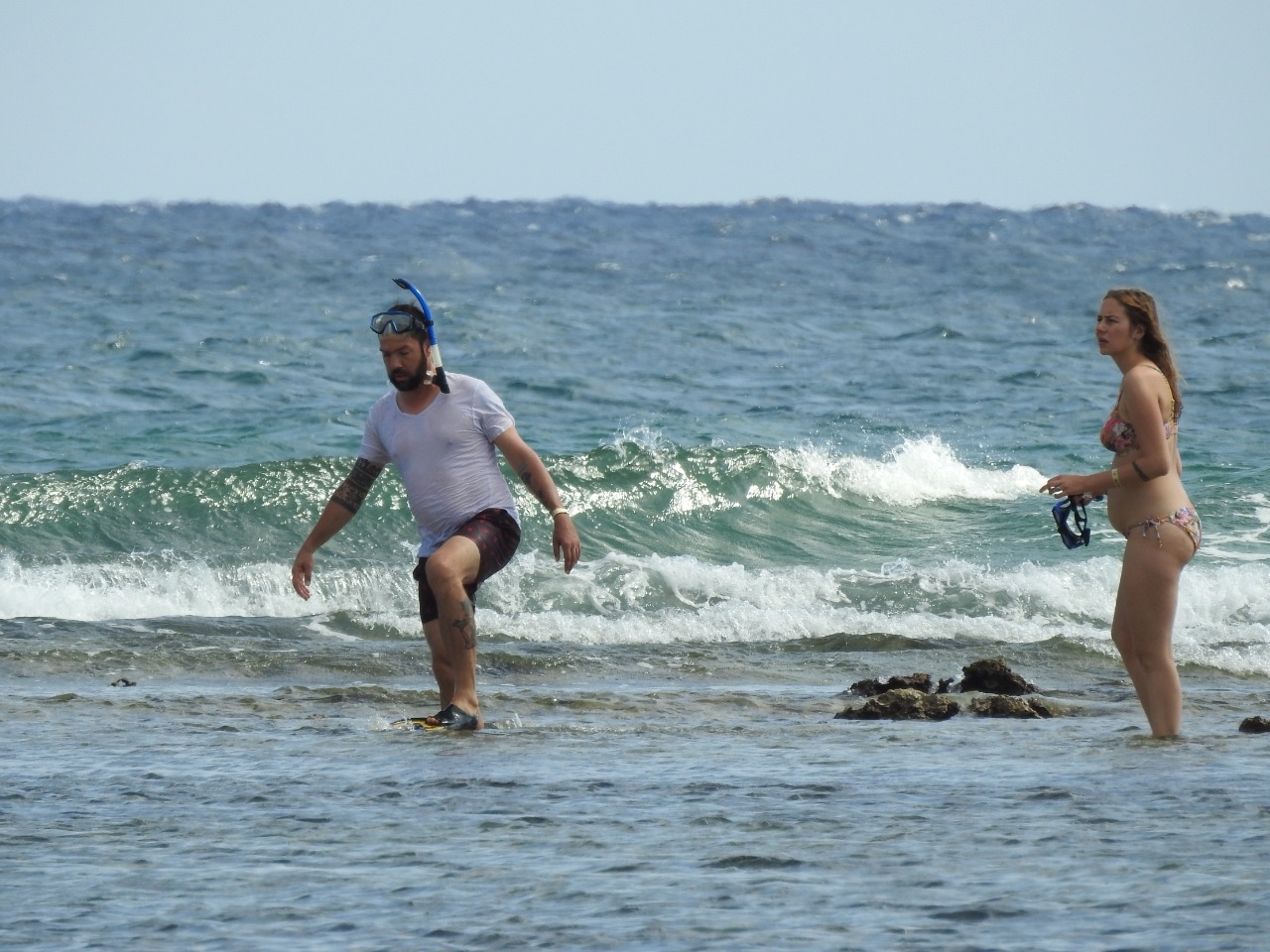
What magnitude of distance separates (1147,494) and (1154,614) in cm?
41

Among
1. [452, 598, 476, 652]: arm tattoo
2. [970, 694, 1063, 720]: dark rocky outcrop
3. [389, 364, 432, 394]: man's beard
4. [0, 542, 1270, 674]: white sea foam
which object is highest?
[389, 364, 432, 394]: man's beard

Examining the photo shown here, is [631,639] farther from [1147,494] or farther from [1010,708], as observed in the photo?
[1147,494]

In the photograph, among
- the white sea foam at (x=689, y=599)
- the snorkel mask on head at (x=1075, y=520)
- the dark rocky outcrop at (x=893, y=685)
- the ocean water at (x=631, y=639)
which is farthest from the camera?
the white sea foam at (x=689, y=599)

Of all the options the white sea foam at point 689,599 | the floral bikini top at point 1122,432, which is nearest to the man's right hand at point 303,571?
the floral bikini top at point 1122,432

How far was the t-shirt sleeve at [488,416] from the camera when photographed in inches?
255

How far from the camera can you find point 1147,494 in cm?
591

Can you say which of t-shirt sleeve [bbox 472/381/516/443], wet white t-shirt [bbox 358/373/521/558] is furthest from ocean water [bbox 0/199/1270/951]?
t-shirt sleeve [bbox 472/381/516/443]

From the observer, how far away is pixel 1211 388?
881 inches

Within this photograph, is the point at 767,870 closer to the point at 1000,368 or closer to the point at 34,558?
the point at 34,558

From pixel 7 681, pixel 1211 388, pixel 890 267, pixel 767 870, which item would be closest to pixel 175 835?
pixel 767 870

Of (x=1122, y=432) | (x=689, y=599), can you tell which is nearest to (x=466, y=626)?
(x=1122, y=432)

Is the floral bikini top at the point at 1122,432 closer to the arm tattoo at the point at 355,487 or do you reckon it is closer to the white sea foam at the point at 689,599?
the arm tattoo at the point at 355,487

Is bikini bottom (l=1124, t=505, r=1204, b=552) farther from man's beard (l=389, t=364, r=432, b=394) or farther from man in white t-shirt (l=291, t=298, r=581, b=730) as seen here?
man's beard (l=389, t=364, r=432, b=394)

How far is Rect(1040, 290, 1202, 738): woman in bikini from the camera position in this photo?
581 cm
